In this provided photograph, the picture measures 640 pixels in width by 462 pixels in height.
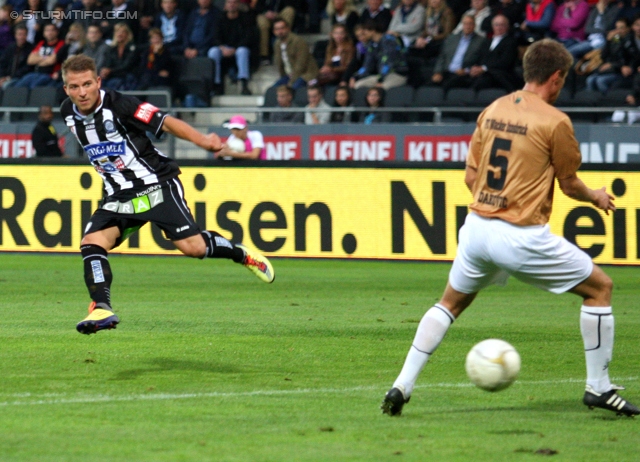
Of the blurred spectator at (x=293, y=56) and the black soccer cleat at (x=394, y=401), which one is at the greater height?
the blurred spectator at (x=293, y=56)

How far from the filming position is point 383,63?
2008 cm

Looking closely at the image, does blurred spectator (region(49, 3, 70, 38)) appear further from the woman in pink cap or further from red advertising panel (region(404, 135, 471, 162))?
red advertising panel (region(404, 135, 471, 162))

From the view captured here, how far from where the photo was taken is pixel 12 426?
18.9 feet

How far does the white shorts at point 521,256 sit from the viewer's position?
5.94 m

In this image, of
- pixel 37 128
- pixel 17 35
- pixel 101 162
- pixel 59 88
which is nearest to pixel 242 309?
pixel 101 162

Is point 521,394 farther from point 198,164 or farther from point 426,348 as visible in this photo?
point 198,164

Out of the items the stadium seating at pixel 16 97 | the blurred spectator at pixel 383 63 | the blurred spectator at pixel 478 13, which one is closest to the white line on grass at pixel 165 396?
the blurred spectator at pixel 383 63

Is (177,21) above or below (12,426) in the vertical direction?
above

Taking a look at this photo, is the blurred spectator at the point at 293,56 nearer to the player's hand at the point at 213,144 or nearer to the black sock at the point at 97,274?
the black sock at the point at 97,274

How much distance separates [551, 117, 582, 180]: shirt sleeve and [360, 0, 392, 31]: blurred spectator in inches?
592

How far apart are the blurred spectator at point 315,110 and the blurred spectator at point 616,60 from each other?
14.0ft

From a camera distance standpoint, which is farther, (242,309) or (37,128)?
(37,128)

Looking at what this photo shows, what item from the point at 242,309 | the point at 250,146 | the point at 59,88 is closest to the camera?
the point at 242,309

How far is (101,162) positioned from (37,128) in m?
11.2
